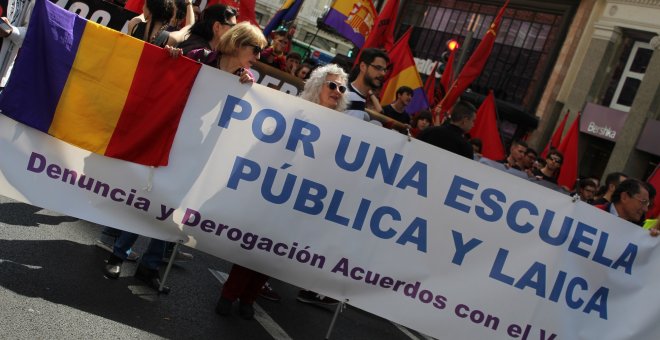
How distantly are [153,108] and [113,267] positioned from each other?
3.81 feet

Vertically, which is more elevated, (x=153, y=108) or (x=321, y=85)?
(x=321, y=85)

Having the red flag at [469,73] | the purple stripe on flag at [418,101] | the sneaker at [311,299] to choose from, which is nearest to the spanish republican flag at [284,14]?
the purple stripe on flag at [418,101]

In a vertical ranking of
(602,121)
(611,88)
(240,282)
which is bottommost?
(240,282)

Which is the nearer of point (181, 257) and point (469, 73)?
point (181, 257)

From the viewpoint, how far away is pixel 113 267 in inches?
216

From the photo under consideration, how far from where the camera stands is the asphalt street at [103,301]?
453 cm

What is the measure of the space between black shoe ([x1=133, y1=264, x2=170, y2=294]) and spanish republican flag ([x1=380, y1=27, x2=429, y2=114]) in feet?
23.3

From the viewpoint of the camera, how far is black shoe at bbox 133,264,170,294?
18.1 feet

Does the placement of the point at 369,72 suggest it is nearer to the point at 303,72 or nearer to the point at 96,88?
the point at 96,88

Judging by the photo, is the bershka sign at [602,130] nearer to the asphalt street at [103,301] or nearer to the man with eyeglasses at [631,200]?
the man with eyeglasses at [631,200]

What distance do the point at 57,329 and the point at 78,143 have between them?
48.7 inches

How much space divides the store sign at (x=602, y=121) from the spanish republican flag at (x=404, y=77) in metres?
9.98

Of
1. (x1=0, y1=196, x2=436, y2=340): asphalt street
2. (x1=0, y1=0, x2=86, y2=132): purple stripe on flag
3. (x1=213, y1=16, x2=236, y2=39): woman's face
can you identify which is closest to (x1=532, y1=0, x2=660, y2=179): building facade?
(x1=0, y1=196, x2=436, y2=340): asphalt street

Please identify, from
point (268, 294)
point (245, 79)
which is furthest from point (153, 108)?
point (268, 294)
